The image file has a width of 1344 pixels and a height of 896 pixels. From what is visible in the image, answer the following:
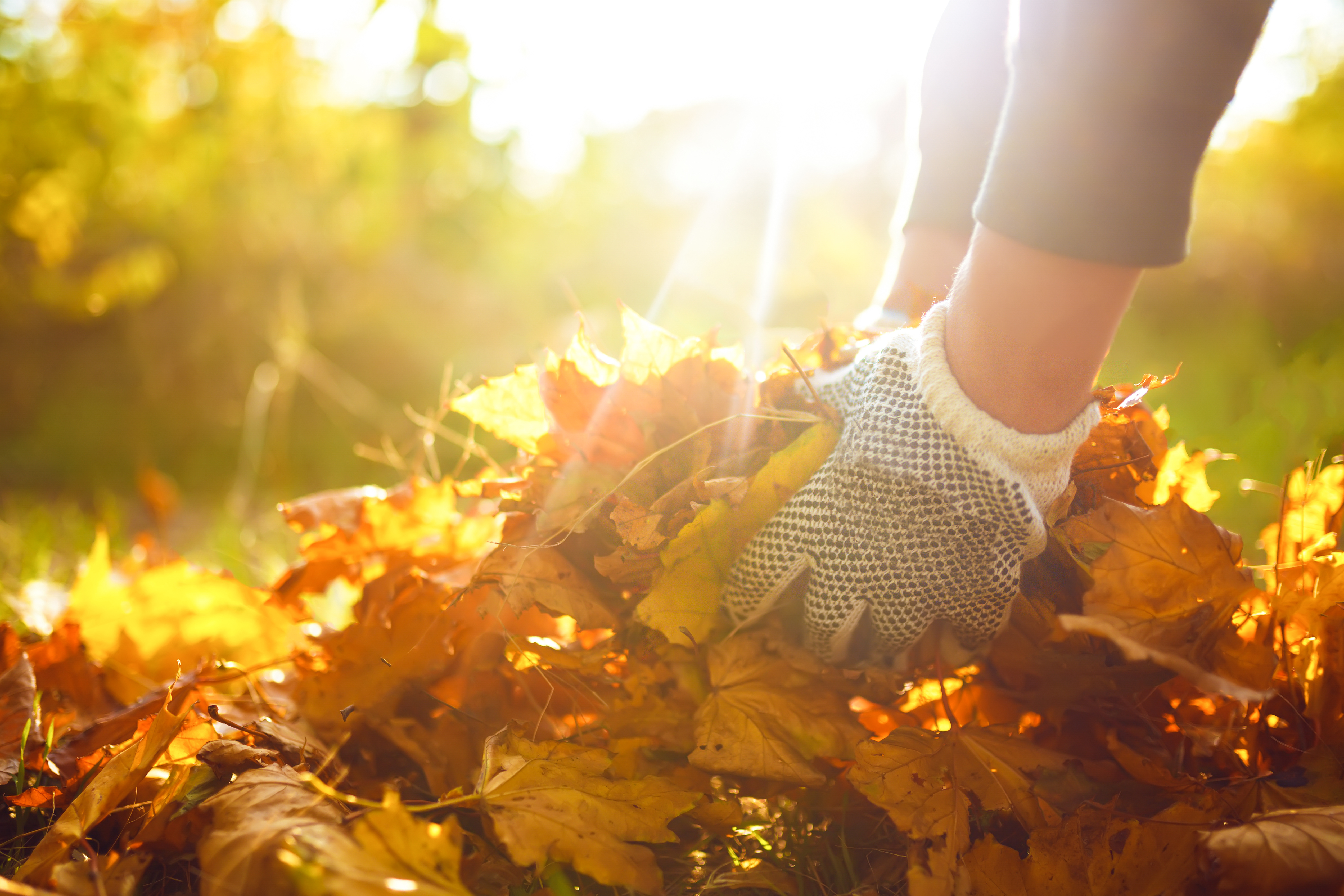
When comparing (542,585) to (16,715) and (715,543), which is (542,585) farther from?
(16,715)

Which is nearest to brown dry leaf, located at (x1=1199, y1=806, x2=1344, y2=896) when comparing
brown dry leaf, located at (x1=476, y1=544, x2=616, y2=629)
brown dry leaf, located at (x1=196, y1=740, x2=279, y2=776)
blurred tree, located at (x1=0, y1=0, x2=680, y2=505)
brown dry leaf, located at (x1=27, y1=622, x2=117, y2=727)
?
brown dry leaf, located at (x1=476, y1=544, x2=616, y2=629)

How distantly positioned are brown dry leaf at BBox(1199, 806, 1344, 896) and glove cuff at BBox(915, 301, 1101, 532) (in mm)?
310

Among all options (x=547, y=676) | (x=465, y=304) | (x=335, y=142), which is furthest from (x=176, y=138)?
(x=547, y=676)

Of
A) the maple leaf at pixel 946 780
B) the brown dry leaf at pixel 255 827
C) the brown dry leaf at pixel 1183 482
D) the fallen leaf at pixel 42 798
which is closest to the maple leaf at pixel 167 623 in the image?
the fallen leaf at pixel 42 798

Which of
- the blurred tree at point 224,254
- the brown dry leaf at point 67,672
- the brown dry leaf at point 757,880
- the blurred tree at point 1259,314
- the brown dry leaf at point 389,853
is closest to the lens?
the brown dry leaf at point 389,853

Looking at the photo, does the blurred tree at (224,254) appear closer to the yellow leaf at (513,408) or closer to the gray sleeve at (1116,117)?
the yellow leaf at (513,408)

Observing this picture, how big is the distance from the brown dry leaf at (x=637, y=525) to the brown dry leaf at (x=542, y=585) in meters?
0.10

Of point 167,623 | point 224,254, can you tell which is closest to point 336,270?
point 224,254

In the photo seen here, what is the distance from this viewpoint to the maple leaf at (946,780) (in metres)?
0.79

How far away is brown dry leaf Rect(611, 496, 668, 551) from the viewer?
33.6 inches

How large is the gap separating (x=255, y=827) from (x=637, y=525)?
458mm

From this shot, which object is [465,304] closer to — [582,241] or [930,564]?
[582,241]

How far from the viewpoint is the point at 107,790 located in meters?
0.78

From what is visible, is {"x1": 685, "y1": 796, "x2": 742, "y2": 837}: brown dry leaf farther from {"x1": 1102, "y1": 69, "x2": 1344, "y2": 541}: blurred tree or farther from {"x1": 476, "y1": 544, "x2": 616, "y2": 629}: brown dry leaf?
{"x1": 1102, "y1": 69, "x2": 1344, "y2": 541}: blurred tree
